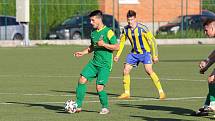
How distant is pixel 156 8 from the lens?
212 ft

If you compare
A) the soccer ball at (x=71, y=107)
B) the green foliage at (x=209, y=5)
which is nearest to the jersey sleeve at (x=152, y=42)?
the soccer ball at (x=71, y=107)

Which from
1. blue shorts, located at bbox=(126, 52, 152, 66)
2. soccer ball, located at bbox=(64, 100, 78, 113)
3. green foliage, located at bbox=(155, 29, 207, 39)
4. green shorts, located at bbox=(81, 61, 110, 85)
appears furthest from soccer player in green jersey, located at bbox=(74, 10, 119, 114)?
green foliage, located at bbox=(155, 29, 207, 39)

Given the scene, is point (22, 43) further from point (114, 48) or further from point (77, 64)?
point (114, 48)

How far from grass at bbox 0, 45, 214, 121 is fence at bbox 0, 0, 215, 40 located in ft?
65.8

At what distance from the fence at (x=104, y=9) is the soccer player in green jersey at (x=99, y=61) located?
123 ft

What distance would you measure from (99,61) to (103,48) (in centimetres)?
25

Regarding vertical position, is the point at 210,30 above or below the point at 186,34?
above

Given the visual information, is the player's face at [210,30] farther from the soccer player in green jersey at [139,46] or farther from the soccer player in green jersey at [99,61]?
the soccer player in green jersey at [139,46]

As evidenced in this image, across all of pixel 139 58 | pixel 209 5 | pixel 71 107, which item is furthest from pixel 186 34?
pixel 71 107

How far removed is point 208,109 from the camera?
14516 mm

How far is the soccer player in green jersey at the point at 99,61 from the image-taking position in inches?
618

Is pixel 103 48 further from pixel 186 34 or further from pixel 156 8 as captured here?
pixel 156 8

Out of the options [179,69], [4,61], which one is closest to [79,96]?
[179,69]

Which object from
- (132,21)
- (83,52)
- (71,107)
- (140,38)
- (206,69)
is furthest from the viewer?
(140,38)
